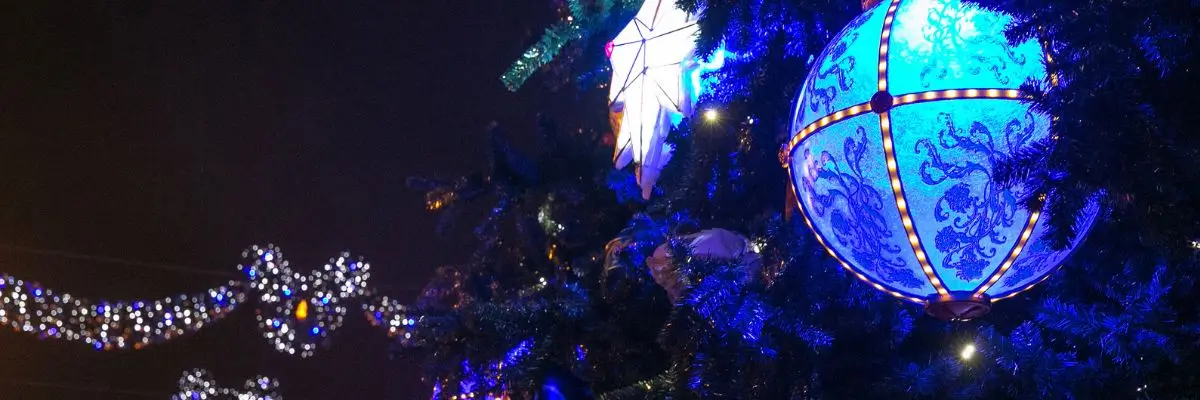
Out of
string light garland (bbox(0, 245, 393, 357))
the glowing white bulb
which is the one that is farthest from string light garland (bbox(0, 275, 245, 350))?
the glowing white bulb

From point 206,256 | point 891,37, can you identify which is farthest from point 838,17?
point 206,256

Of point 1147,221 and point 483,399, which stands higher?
point 483,399

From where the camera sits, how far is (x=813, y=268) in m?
1.18

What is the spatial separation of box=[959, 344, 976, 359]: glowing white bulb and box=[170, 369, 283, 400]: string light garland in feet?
15.0

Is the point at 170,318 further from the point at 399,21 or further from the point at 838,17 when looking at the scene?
the point at 838,17

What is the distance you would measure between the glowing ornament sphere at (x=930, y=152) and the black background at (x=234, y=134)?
9.95ft

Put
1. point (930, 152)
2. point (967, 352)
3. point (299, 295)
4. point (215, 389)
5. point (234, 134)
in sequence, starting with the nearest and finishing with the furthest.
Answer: point (930, 152), point (967, 352), point (234, 134), point (299, 295), point (215, 389)

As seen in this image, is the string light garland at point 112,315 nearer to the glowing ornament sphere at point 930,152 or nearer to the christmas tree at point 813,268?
the christmas tree at point 813,268

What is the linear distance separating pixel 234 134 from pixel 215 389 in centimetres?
150

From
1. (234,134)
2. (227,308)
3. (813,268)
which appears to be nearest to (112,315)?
(227,308)

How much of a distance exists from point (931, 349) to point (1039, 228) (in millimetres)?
416

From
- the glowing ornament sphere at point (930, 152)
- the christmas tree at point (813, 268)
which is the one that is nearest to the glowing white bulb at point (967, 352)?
the christmas tree at point (813, 268)

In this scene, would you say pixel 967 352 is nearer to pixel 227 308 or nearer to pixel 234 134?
pixel 234 134

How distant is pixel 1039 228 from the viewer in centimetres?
83
